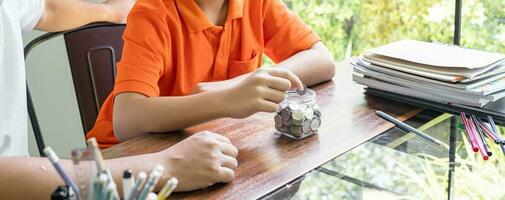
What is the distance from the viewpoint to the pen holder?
1.13 m

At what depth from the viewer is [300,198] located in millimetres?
950

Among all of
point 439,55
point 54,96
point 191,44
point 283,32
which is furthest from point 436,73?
point 54,96

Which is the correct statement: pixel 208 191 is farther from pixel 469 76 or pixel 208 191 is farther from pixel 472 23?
pixel 472 23

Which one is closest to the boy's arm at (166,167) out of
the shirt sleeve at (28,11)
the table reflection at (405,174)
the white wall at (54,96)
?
the table reflection at (405,174)

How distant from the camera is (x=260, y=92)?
112 cm

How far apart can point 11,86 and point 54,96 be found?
87 centimetres

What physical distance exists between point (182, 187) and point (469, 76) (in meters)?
0.63

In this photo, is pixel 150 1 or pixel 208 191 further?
pixel 150 1

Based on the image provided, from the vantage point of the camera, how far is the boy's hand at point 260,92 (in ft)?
3.67

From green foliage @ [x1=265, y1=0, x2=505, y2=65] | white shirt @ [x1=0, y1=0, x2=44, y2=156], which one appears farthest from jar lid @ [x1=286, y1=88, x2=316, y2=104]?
green foliage @ [x1=265, y1=0, x2=505, y2=65]

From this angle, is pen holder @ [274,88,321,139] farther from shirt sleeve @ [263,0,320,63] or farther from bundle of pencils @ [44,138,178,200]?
bundle of pencils @ [44,138,178,200]

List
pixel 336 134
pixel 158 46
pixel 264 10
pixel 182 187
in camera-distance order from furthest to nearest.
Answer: pixel 264 10
pixel 158 46
pixel 336 134
pixel 182 187

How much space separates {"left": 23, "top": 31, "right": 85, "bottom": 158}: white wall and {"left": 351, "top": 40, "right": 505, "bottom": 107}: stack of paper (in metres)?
1.18

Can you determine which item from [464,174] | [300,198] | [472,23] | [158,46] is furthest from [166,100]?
[472,23]
